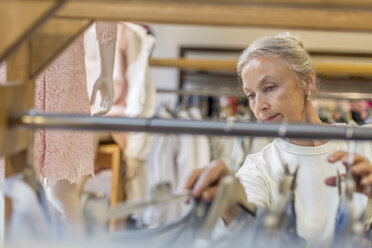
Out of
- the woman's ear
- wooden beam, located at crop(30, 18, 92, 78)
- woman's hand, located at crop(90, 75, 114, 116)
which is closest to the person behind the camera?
wooden beam, located at crop(30, 18, 92, 78)

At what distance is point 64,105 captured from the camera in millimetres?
1253

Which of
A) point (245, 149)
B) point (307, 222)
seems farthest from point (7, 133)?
point (245, 149)

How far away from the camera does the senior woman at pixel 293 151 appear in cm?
84

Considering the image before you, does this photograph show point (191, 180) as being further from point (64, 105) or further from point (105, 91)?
point (105, 91)

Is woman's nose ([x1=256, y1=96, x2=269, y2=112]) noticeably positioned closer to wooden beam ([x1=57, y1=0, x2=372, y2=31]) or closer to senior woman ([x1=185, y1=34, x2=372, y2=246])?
senior woman ([x1=185, y1=34, x2=372, y2=246])

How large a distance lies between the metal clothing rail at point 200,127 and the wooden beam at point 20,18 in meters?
0.09

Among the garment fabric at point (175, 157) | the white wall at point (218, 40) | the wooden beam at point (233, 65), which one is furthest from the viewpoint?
the white wall at point (218, 40)

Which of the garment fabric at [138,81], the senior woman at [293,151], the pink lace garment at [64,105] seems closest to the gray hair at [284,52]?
the senior woman at [293,151]

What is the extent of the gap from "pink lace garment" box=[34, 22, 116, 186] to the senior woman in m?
0.41

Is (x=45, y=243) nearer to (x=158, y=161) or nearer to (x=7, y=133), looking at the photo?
(x=7, y=133)

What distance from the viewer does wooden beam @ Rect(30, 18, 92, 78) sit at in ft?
2.10

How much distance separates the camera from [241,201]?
0.62 m

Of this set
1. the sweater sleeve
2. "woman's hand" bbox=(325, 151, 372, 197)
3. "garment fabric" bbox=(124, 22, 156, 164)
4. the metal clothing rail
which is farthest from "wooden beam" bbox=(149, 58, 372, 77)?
the metal clothing rail

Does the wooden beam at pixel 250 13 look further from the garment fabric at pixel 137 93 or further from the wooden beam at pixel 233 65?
the garment fabric at pixel 137 93
